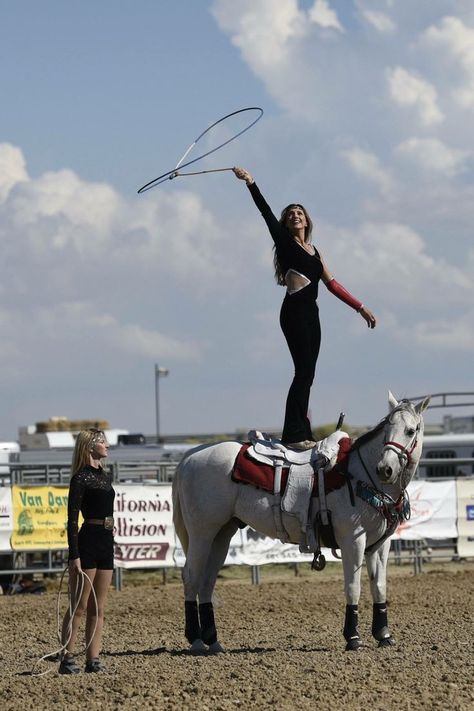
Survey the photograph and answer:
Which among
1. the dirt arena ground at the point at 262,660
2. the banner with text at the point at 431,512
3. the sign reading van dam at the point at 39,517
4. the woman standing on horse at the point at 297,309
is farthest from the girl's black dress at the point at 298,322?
the banner with text at the point at 431,512

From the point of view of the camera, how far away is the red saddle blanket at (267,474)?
972cm

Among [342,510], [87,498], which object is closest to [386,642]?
[342,510]

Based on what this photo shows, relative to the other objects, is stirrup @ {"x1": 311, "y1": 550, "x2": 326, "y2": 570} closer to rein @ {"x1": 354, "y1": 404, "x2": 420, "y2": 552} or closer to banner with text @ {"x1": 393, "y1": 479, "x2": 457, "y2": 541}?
rein @ {"x1": 354, "y1": 404, "x2": 420, "y2": 552}

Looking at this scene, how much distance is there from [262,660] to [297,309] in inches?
115

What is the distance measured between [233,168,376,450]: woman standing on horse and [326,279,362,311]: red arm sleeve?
8.1 inches

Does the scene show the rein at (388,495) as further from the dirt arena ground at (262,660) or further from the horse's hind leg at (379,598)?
the dirt arena ground at (262,660)

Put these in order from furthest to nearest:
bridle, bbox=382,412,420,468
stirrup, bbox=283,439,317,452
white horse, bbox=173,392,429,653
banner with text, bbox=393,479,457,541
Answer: banner with text, bbox=393,479,457,541 → stirrup, bbox=283,439,317,452 → white horse, bbox=173,392,429,653 → bridle, bbox=382,412,420,468

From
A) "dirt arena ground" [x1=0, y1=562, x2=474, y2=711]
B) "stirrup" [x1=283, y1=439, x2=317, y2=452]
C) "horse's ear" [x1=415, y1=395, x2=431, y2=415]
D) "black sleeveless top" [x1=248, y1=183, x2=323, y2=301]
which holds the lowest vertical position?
"dirt arena ground" [x1=0, y1=562, x2=474, y2=711]

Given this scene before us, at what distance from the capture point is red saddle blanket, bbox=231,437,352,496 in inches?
383

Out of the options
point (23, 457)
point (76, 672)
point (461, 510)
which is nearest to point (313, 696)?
point (76, 672)

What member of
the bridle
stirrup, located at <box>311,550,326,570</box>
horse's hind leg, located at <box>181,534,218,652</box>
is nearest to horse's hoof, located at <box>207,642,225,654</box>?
horse's hind leg, located at <box>181,534,218,652</box>

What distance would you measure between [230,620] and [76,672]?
14.1 ft

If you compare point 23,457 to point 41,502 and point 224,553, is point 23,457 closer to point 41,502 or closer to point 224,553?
point 41,502

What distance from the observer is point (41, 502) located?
18438 mm
